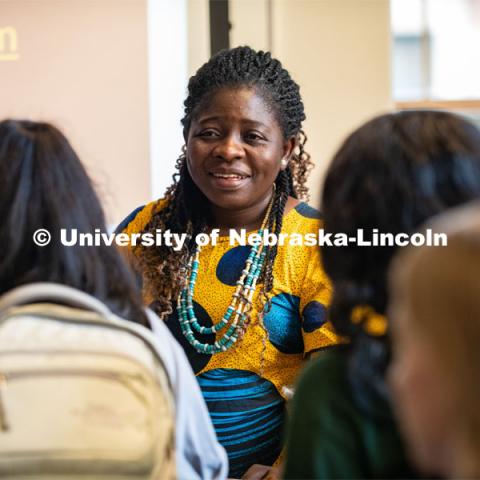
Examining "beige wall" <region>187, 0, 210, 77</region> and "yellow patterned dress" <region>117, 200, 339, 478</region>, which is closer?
"yellow patterned dress" <region>117, 200, 339, 478</region>

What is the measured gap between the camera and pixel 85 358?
2.99ft

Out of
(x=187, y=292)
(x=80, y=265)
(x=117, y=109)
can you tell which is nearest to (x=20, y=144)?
(x=80, y=265)

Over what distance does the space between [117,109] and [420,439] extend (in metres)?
2.28

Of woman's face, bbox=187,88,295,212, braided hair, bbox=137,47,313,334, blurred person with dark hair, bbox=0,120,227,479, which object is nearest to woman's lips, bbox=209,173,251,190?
woman's face, bbox=187,88,295,212

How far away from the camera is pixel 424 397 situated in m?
0.65

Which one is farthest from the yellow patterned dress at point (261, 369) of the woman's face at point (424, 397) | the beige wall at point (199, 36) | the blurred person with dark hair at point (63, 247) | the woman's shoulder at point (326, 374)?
the beige wall at point (199, 36)

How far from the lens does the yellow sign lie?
2.77m

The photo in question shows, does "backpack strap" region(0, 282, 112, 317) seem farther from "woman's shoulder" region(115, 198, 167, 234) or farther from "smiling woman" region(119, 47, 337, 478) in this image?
"woman's shoulder" region(115, 198, 167, 234)

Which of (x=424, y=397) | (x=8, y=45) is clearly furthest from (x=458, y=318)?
(x=8, y=45)

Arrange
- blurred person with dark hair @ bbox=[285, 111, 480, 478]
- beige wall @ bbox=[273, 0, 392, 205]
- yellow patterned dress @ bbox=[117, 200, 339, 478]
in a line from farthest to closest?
1. beige wall @ bbox=[273, 0, 392, 205]
2. yellow patterned dress @ bbox=[117, 200, 339, 478]
3. blurred person with dark hair @ bbox=[285, 111, 480, 478]

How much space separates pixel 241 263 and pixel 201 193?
22cm

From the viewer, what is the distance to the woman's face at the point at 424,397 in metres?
0.63

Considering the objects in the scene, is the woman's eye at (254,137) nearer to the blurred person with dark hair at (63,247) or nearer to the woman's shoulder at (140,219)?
the woman's shoulder at (140,219)

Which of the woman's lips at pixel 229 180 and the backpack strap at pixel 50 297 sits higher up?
the woman's lips at pixel 229 180
